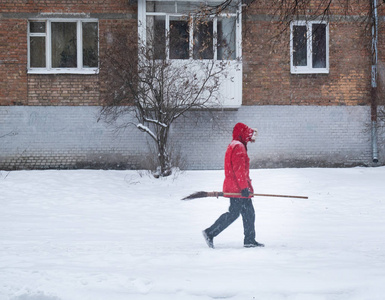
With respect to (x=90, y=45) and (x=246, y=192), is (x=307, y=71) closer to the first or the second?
(x=90, y=45)

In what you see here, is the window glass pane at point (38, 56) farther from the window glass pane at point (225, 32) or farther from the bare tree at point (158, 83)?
the window glass pane at point (225, 32)

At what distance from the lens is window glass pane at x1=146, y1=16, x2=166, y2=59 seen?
46.3 ft

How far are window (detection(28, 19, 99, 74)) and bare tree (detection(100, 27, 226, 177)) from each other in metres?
1.08

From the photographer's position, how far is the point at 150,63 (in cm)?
1375

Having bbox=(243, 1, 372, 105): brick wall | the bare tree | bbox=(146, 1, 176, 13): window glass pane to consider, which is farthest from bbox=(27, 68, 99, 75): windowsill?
bbox=(243, 1, 372, 105): brick wall

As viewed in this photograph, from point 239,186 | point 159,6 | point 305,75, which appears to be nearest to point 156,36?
point 159,6

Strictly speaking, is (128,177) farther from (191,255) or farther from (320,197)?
(191,255)

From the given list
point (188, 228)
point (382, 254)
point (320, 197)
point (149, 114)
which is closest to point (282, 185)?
point (320, 197)

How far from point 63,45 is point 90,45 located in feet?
2.69

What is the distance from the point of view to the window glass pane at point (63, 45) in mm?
16359

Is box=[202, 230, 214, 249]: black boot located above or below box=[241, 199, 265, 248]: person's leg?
below

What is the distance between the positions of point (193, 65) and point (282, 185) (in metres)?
4.14

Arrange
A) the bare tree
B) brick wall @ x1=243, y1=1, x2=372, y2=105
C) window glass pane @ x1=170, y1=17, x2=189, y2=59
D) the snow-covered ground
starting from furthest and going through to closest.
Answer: brick wall @ x1=243, y1=1, x2=372, y2=105, window glass pane @ x1=170, y1=17, x2=189, y2=59, the bare tree, the snow-covered ground

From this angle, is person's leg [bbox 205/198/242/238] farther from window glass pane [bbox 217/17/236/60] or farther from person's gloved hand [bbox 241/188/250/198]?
window glass pane [bbox 217/17/236/60]
